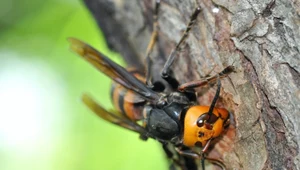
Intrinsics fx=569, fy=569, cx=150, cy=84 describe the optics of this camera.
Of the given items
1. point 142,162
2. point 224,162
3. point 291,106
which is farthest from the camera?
point 142,162

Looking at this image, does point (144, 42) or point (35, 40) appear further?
point (35, 40)

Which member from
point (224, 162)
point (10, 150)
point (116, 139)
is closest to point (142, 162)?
point (116, 139)

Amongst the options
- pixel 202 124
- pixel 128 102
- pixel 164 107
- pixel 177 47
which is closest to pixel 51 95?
pixel 128 102

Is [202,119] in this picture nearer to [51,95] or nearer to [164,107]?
[164,107]

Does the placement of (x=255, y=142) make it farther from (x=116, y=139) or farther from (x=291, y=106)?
(x=116, y=139)

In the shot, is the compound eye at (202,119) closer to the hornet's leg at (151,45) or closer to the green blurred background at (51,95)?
the hornet's leg at (151,45)

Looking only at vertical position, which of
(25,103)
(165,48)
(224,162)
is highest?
(25,103)

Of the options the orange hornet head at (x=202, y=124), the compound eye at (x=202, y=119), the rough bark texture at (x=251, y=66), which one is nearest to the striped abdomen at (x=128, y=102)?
the rough bark texture at (x=251, y=66)

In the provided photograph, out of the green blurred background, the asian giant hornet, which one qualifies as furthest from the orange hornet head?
the green blurred background

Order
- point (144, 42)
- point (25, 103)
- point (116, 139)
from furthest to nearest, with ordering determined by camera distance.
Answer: point (25, 103)
point (116, 139)
point (144, 42)
